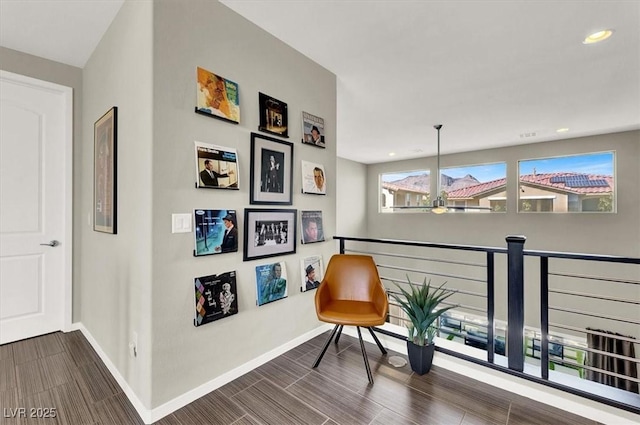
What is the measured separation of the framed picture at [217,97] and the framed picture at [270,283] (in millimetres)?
1130

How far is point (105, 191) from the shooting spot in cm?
224

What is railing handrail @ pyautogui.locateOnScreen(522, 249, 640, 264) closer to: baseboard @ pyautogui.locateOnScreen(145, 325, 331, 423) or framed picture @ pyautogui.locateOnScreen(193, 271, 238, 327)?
baseboard @ pyautogui.locateOnScreen(145, 325, 331, 423)

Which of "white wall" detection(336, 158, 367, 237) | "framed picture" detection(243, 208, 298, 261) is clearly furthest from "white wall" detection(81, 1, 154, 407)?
"white wall" detection(336, 158, 367, 237)

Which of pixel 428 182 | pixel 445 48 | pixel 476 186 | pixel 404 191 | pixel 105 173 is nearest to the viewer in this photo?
pixel 105 173

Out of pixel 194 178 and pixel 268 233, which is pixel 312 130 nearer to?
pixel 268 233

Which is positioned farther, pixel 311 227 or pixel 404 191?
pixel 404 191

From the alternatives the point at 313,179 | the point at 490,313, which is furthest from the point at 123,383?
the point at 490,313

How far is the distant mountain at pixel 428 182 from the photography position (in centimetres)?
623

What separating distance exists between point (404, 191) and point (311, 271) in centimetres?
517

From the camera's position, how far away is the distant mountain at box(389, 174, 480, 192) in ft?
20.4

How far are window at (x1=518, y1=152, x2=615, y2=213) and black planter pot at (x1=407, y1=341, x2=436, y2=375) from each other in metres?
4.66

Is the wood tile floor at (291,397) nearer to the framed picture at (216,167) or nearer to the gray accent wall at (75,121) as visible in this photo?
the gray accent wall at (75,121)

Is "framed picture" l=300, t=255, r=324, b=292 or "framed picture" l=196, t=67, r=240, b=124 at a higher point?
"framed picture" l=196, t=67, r=240, b=124

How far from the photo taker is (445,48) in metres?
2.42
